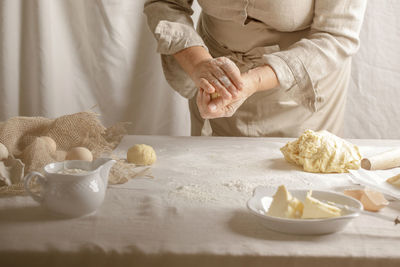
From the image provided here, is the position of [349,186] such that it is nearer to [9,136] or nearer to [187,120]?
[9,136]

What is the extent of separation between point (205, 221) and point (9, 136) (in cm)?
72

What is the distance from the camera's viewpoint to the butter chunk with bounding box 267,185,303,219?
0.94 meters

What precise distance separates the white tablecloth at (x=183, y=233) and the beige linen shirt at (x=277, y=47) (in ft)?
1.59

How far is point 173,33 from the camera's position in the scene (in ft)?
5.42

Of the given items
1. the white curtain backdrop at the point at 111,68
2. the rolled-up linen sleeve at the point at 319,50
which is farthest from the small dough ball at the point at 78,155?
the white curtain backdrop at the point at 111,68

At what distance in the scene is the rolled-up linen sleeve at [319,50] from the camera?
158cm

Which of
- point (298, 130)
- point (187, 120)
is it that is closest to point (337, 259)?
point (298, 130)

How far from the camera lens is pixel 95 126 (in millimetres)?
1487

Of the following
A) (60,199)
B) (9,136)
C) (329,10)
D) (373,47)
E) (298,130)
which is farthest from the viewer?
(373,47)

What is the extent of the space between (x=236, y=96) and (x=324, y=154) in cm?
33

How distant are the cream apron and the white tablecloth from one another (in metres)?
0.63

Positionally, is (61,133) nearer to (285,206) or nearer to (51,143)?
(51,143)

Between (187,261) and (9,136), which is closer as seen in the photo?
(187,261)

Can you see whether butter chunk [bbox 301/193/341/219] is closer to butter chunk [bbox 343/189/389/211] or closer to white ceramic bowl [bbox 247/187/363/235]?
white ceramic bowl [bbox 247/187/363/235]
